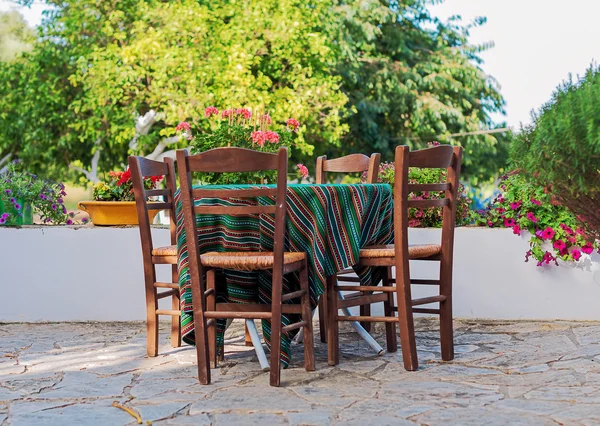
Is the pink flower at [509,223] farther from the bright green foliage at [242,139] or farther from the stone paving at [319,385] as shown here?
the bright green foliage at [242,139]

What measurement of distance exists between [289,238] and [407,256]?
0.56 metres

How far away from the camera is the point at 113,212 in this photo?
564cm

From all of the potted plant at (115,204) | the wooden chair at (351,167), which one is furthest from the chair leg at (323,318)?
the potted plant at (115,204)

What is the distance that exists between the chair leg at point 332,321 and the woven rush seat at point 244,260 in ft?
1.00

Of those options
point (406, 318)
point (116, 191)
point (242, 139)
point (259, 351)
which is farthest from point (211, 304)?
point (116, 191)

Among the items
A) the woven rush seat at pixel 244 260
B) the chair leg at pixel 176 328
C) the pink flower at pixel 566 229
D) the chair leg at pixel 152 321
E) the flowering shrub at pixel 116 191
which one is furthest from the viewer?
the flowering shrub at pixel 116 191

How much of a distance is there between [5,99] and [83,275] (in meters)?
14.2

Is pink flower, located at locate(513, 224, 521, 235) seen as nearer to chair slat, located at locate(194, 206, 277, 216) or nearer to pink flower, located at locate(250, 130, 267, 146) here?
pink flower, located at locate(250, 130, 267, 146)

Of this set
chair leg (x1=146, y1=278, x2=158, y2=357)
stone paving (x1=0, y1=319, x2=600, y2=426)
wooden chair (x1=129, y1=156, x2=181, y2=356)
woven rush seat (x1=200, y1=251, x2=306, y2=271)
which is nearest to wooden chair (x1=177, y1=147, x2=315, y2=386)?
woven rush seat (x1=200, y1=251, x2=306, y2=271)

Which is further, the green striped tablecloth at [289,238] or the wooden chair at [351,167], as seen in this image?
the wooden chair at [351,167]

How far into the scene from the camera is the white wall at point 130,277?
5461 millimetres

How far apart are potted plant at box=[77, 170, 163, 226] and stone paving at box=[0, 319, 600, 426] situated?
90 centimetres

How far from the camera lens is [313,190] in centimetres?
387

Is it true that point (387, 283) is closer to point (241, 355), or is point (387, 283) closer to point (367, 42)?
point (241, 355)
